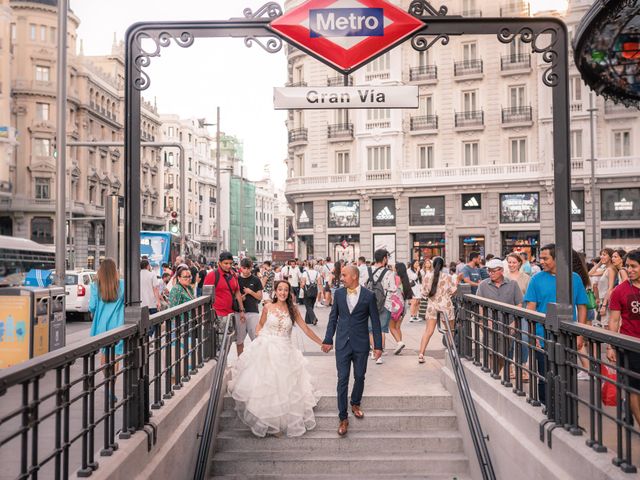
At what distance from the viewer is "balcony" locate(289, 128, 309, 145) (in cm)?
4388

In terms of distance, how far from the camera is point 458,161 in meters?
40.6

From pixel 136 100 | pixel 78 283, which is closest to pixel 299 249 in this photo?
pixel 78 283

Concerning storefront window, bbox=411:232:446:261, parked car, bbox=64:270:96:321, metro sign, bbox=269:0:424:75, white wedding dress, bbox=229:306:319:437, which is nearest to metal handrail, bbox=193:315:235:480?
white wedding dress, bbox=229:306:319:437

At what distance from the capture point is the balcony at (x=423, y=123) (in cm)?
4109

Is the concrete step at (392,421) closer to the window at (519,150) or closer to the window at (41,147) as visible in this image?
the window at (519,150)

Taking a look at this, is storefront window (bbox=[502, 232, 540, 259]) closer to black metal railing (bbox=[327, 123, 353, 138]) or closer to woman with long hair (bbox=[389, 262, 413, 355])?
black metal railing (bbox=[327, 123, 353, 138])

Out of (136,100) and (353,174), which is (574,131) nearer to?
(353,174)

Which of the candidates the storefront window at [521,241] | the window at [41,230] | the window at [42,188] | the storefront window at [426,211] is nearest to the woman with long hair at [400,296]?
the storefront window at [521,241]

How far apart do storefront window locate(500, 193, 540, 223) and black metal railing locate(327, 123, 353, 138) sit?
10282 mm

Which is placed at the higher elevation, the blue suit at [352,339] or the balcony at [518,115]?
Answer: the balcony at [518,115]

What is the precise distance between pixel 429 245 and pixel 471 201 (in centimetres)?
367

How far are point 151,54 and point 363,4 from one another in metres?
2.00

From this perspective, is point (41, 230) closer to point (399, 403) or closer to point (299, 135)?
point (299, 135)

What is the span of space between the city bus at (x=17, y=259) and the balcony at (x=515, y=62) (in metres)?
27.6
